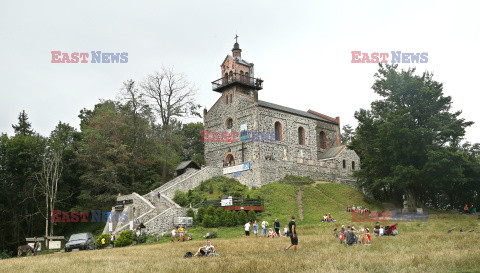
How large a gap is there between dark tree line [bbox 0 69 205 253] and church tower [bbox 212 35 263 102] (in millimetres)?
4604

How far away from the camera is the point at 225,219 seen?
111ft

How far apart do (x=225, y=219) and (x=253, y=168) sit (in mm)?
10974

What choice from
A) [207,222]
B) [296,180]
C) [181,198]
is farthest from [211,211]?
[296,180]

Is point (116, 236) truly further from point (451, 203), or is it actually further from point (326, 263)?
point (451, 203)

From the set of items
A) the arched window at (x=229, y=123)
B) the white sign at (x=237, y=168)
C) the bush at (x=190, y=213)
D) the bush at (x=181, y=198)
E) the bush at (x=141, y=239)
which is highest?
the arched window at (x=229, y=123)

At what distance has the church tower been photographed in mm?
52969

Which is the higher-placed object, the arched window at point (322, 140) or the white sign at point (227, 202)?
the arched window at point (322, 140)

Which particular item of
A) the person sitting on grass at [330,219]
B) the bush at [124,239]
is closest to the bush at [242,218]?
the person sitting on grass at [330,219]

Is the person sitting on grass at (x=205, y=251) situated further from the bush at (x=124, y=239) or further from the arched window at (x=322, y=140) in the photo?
the arched window at (x=322, y=140)

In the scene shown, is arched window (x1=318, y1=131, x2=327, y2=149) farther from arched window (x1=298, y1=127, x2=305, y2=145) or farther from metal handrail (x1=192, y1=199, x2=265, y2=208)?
metal handrail (x1=192, y1=199, x2=265, y2=208)

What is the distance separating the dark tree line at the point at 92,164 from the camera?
46.3 m

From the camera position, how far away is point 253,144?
48.1m

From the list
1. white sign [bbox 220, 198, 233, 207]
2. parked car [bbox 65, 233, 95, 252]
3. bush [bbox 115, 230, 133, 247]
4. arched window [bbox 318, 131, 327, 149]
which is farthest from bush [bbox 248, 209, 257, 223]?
arched window [bbox 318, 131, 327, 149]

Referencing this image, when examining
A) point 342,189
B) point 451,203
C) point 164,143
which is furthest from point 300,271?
point 451,203
